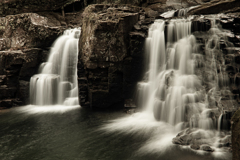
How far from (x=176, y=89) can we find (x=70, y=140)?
4.32 meters

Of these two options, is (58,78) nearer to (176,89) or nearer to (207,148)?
(176,89)

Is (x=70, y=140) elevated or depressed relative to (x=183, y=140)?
depressed

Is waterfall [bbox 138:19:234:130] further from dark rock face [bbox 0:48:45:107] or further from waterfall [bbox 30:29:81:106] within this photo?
dark rock face [bbox 0:48:45:107]

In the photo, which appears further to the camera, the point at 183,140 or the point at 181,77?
the point at 181,77

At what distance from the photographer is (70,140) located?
6.09 m

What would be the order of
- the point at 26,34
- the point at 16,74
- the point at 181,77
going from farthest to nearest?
the point at 26,34 → the point at 16,74 → the point at 181,77

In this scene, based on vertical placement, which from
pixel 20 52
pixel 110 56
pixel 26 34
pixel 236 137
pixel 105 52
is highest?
pixel 26 34

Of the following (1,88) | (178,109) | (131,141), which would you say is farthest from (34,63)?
(178,109)

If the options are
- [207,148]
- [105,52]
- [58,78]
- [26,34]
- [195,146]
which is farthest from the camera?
[26,34]

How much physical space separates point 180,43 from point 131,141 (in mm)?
4997

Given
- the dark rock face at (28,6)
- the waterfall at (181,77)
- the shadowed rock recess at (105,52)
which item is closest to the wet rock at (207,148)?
the shadowed rock recess at (105,52)

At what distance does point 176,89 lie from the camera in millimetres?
6953

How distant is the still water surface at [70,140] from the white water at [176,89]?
0.39 meters

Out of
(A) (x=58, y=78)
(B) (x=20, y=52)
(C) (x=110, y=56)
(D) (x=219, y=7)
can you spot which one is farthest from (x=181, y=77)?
(B) (x=20, y=52)
